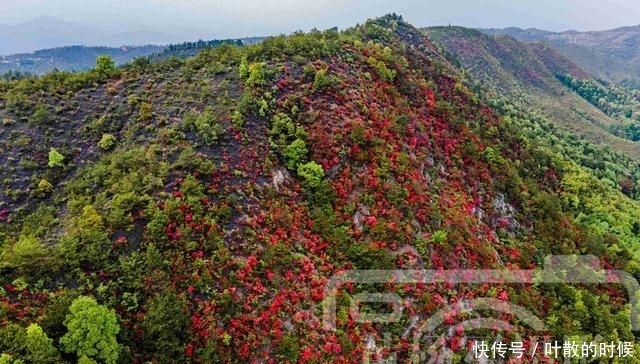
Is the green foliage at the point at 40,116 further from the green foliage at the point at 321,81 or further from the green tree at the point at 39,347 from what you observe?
the green foliage at the point at 321,81

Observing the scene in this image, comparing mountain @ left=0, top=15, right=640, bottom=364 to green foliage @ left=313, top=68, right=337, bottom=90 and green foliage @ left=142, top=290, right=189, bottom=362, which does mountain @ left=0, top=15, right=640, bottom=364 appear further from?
green foliage @ left=313, top=68, right=337, bottom=90

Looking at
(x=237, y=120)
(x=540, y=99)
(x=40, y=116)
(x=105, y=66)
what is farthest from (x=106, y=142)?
(x=540, y=99)

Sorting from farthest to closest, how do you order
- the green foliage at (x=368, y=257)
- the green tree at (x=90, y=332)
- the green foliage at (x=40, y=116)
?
the green foliage at (x=40, y=116), the green foliage at (x=368, y=257), the green tree at (x=90, y=332)

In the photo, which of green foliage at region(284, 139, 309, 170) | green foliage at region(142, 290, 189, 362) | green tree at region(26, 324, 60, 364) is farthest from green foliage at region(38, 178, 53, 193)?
green foliage at region(284, 139, 309, 170)

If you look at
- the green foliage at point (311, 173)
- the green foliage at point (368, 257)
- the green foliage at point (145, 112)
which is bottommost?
the green foliage at point (368, 257)

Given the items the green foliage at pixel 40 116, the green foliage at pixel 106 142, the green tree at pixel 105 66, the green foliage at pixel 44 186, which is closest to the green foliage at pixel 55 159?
the green foliage at pixel 44 186

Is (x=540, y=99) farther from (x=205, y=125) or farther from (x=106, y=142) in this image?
(x=106, y=142)
